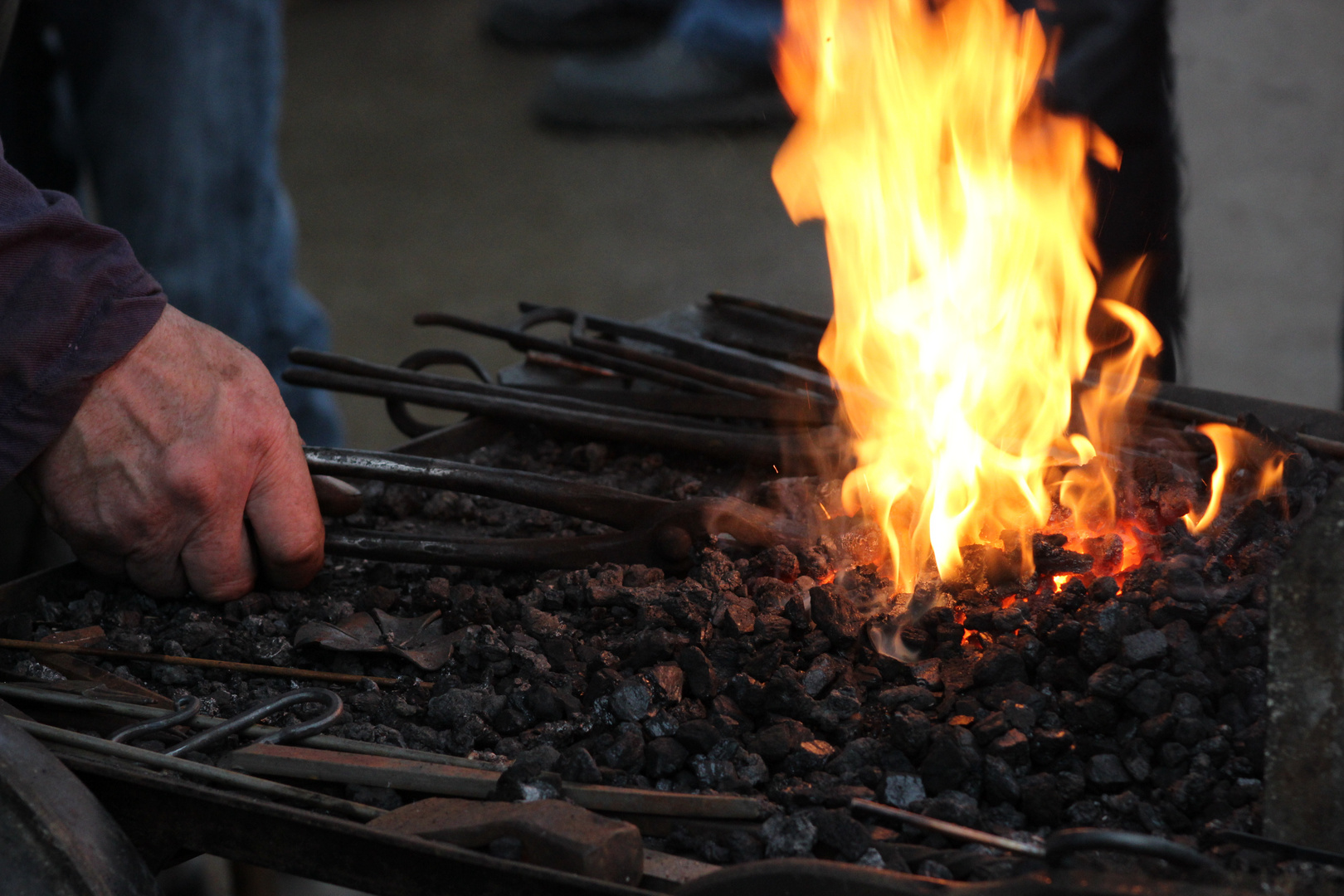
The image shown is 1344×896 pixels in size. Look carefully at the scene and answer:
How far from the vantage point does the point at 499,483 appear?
5.71 feet

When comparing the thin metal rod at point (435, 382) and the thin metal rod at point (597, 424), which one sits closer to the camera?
the thin metal rod at point (597, 424)

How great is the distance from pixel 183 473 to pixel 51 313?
249 mm

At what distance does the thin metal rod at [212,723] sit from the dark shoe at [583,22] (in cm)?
767

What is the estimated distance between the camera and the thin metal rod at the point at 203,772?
3.76 ft

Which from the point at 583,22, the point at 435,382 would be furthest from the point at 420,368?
the point at 583,22

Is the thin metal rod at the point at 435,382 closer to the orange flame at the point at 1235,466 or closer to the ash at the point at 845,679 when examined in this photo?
the ash at the point at 845,679

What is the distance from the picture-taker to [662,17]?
336 inches

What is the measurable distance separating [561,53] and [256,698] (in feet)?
26.4

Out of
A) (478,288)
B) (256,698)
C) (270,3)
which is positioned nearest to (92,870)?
(256,698)

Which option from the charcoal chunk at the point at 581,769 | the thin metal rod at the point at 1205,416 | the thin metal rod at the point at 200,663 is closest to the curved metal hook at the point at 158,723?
the thin metal rod at the point at 200,663

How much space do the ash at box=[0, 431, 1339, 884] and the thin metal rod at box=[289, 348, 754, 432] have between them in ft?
1.50

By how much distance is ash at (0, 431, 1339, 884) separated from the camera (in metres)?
1.20

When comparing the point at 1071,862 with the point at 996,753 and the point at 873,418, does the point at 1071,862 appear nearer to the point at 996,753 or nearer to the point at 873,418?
the point at 996,753

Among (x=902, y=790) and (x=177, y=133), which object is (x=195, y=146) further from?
(x=902, y=790)
